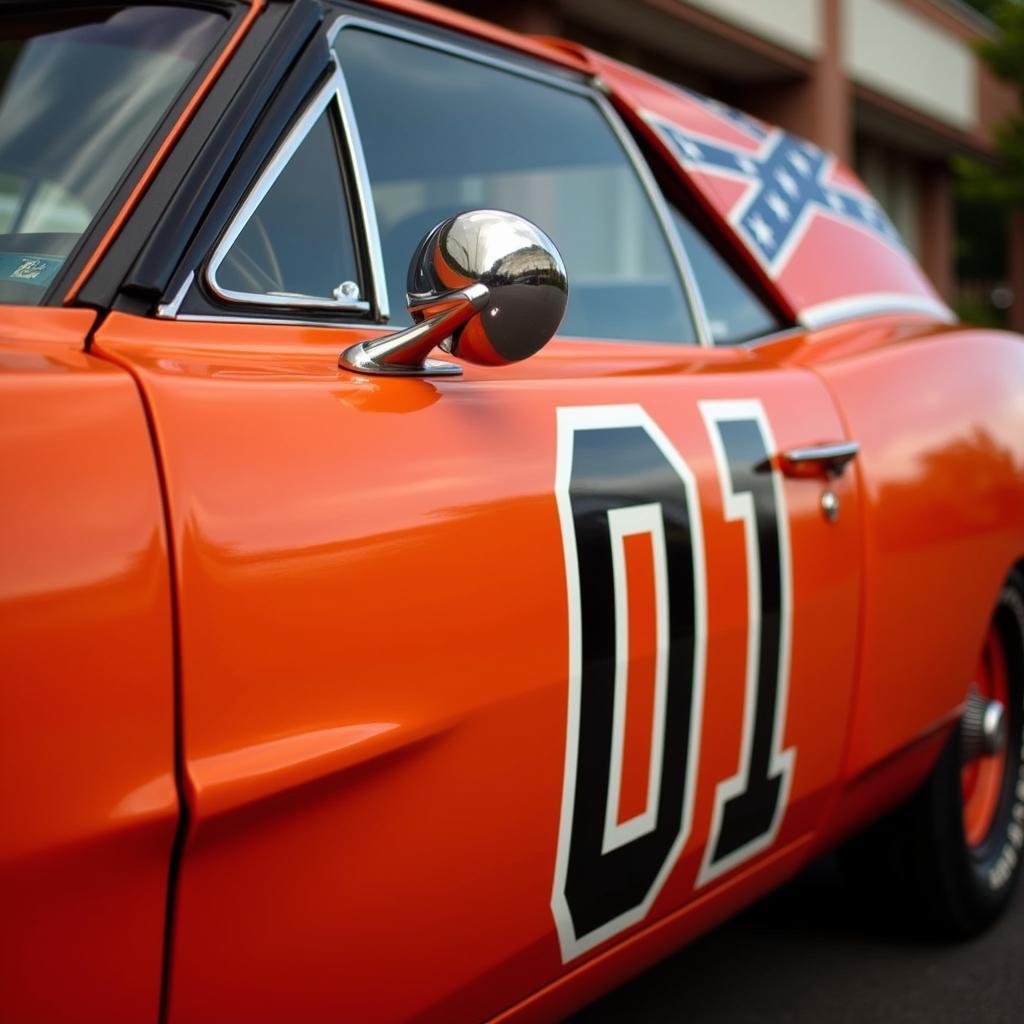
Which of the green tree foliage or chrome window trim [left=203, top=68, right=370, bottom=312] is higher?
the green tree foliage

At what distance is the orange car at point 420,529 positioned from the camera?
3.68 feet

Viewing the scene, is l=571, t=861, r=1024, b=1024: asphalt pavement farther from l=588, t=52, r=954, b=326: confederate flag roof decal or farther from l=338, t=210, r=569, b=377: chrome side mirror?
l=338, t=210, r=569, b=377: chrome side mirror

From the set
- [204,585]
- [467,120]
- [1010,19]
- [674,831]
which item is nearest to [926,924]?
[674,831]

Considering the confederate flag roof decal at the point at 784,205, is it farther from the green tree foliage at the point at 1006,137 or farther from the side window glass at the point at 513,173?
the green tree foliage at the point at 1006,137

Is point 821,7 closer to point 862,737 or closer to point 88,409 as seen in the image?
point 862,737

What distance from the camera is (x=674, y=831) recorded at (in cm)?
179

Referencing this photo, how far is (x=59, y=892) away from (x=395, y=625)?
0.40 m

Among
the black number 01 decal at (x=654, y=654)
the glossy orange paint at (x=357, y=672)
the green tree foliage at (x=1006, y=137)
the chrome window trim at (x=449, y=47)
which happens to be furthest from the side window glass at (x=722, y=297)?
the green tree foliage at (x=1006, y=137)

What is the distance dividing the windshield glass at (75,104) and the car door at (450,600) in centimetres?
18

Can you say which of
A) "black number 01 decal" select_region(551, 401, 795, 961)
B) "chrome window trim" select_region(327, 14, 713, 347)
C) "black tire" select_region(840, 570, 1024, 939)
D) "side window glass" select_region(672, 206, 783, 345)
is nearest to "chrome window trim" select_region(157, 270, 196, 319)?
"black number 01 decal" select_region(551, 401, 795, 961)

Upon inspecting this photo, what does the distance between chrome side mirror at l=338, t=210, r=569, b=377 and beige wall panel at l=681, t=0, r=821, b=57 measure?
11.8m

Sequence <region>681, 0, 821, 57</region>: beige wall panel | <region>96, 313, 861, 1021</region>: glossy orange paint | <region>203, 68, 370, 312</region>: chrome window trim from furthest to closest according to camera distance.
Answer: <region>681, 0, 821, 57</region>: beige wall panel, <region>203, 68, 370, 312</region>: chrome window trim, <region>96, 313, 861, 1021</region>: glossy orange paint

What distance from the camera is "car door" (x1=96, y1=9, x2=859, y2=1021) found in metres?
1.21

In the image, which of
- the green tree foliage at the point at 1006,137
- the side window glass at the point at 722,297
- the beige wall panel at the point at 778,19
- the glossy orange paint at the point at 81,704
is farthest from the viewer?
the green tree foliage at the point at 1006,137
